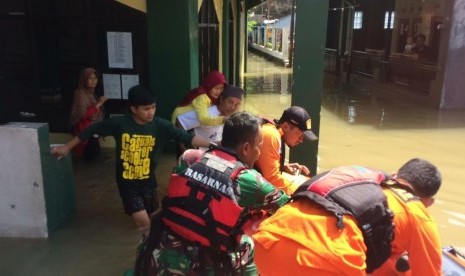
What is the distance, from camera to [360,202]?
2.00m

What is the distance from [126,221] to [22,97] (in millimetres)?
3557

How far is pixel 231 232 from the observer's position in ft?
7.79

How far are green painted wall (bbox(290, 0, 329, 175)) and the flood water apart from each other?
6.19 ft

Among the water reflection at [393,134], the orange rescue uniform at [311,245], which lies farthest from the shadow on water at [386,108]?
the orange rescue uniform at [311,245]

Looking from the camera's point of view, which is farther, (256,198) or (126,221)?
(126,221)

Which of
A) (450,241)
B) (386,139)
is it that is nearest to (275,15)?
(386,139)

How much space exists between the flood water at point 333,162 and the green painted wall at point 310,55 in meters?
1.89

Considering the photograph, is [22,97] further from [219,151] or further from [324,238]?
[324,238]

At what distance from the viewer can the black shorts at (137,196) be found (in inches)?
150

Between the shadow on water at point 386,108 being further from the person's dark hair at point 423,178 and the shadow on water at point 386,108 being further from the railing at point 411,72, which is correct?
the person's dark hair at point 423,178

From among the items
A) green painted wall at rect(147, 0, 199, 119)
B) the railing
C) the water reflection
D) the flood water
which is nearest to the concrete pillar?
the flood water

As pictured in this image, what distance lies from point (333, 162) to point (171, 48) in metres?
2.99

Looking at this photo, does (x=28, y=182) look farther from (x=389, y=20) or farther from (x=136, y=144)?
(x=389, y=20)

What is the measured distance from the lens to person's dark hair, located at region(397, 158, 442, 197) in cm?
229
